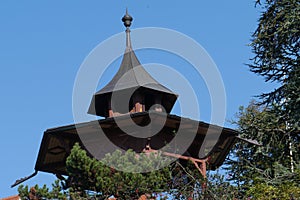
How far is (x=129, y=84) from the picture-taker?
18141 millimetres

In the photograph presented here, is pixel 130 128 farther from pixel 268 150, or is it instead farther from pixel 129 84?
pixel 268 150

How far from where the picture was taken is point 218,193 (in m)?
15.0

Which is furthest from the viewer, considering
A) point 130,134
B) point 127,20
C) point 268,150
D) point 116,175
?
point 268,150

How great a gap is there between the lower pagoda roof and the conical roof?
175 centimetres

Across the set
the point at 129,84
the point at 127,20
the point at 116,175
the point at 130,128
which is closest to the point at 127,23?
the point at 127,20

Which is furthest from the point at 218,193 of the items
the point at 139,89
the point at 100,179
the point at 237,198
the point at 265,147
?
the point at 265,147

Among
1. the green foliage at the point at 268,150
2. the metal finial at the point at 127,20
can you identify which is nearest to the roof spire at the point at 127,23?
the metal finial at the point at 127,20

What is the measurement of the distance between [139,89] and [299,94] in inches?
257

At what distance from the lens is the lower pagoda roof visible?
16031 millimetres

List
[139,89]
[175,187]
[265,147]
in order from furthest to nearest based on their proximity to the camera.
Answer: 1. [265,147]
2. [139,89]
3. [175,187]

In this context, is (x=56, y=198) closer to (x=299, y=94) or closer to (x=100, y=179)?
(x=100, y=179)

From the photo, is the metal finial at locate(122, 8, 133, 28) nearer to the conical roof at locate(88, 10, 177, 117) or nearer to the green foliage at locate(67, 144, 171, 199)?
the conical roof at locate(88, 10, 177, 117)

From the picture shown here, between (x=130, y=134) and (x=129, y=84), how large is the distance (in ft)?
6.93

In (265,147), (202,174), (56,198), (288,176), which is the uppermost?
(265,147)
